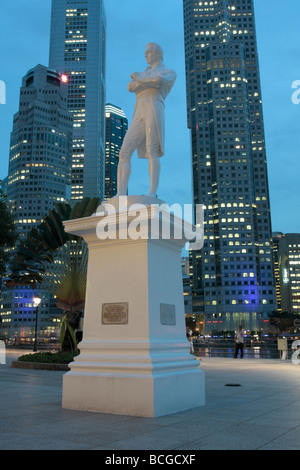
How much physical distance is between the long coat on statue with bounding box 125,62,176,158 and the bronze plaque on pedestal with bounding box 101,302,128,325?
3.23 meters

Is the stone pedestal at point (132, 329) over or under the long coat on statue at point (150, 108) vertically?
under

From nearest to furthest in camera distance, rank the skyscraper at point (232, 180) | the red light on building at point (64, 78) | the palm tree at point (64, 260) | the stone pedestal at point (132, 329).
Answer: the stone pedestal at point (132, 329)
the palm tree at point (64, 260)
the skyscraper at point (232, 180)
the red light on building at point (64, 78)

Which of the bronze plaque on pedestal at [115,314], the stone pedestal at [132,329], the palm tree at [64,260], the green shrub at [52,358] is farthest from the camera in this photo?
the palm tree at [64,260]

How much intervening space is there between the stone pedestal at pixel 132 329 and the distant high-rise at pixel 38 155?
155368mm

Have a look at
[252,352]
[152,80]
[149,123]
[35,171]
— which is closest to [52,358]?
[149,123]

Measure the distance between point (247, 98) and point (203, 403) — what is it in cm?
16134

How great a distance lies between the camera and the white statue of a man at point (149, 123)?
27.6 ft

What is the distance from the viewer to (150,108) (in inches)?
332

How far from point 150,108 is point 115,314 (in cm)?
420

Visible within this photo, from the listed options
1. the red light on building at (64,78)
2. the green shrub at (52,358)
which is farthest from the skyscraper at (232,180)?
the green shrub at (52,358)

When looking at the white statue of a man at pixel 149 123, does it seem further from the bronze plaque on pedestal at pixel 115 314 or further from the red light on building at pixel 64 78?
the red light on building at pixel 64 78
